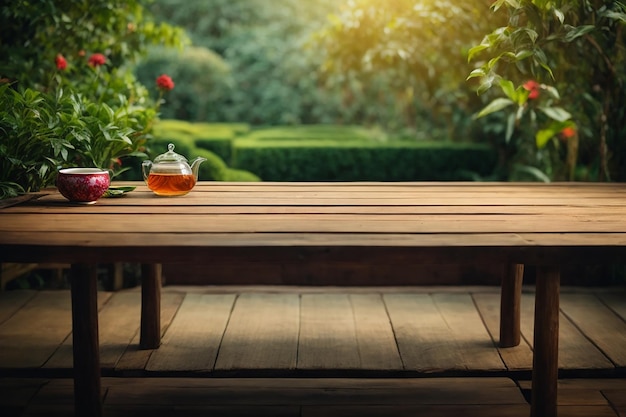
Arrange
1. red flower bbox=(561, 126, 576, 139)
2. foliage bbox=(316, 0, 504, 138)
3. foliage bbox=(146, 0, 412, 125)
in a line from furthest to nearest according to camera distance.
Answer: foliage bbox=(146, 0, 412, 125) < foliage bbox=(316, 0, 504, 138) < red flower bbox=(561, 126, 576, 139)

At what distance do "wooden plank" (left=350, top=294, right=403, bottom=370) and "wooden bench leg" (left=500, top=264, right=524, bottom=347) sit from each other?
0.42m

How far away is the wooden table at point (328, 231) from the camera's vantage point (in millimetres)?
1832

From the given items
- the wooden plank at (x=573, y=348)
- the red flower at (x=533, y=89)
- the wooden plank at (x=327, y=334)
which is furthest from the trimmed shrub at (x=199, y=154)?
the wooden plank at (x=573, y=348)

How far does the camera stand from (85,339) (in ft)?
6.93

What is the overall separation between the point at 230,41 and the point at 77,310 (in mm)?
10267

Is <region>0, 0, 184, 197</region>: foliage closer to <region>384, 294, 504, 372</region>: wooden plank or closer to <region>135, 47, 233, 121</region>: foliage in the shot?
<region>384, 294, 504, 372</region>: wooden plank

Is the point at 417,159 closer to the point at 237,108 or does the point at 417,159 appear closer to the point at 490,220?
the point at 490,220

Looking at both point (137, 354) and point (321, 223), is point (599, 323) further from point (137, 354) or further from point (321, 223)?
point (137, 354)

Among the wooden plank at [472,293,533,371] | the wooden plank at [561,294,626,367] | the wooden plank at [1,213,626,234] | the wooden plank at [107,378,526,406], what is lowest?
the wooden plank at [107,378,526,406]

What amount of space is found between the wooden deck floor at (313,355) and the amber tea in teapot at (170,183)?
64 centimetres

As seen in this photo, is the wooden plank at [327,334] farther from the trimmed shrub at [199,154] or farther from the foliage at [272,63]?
the foliage at [272,63]

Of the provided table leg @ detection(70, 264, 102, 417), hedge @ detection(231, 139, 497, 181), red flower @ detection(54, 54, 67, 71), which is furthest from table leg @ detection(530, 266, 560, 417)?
hedge @ detection(231, 139, 497, 181)

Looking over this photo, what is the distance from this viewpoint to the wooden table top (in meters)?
1.83

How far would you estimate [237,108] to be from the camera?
11.4 metres
